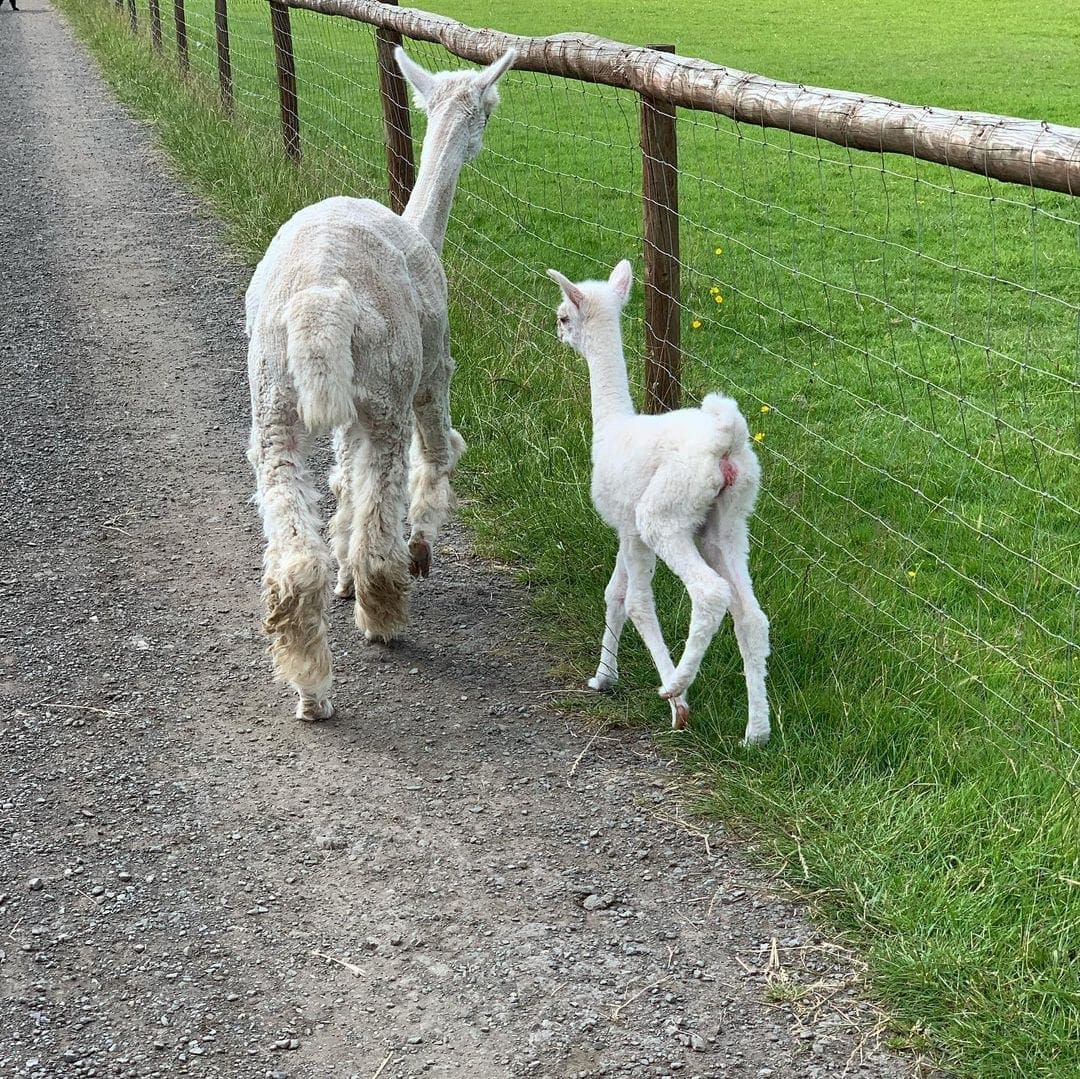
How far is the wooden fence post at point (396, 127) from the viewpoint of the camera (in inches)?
298

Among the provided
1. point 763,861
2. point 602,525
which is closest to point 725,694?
point 763,861

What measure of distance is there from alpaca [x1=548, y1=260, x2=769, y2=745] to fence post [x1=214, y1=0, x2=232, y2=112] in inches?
365

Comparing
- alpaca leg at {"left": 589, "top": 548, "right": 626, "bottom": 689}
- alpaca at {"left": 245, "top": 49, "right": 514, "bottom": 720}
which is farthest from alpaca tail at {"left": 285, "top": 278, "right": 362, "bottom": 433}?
alpaca leg at {"left": 589, "top": 548, "right": 626, "bottom": 689}

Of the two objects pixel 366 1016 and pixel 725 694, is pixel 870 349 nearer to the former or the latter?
pixel 725 694

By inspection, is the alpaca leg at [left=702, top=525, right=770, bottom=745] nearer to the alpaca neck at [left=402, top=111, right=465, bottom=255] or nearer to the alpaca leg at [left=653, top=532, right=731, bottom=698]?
the alpaca leg at [left=653, top=532, right=731, bottom=698]

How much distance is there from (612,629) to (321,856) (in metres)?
1.10

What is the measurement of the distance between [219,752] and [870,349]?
4.63m

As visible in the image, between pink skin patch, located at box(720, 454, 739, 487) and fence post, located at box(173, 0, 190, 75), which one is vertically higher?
fence post, located at box(173, 0, 190, 75)

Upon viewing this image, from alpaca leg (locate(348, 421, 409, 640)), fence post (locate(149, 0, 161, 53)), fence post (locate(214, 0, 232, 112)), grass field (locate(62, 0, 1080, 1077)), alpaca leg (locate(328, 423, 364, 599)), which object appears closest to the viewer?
grass field (locate(62, 0, 1080, 1077))

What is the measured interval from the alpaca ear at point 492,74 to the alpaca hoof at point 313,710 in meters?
2.48

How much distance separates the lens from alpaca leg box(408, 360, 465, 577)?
482cm

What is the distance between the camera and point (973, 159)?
10.6 ft

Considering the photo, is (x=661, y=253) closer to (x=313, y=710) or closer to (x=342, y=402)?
(x=342, y=402)

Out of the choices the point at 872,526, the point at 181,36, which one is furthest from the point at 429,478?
the point at 181,36
